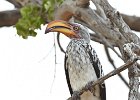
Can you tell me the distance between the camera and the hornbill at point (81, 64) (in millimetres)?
2227

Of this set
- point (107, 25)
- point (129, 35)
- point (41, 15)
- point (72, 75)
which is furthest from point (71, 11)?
point (129, 35)

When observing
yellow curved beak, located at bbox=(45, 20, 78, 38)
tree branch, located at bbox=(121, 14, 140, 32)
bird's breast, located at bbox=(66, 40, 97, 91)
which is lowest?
bird's breast, located at bbox=(66, 40, 97, 91)

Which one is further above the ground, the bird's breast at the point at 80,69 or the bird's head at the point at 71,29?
the bird's head at the point at 71,29

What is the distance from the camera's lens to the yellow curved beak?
1.95m

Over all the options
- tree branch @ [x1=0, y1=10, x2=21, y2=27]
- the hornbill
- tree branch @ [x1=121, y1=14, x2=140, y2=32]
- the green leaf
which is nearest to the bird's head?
the hornbill

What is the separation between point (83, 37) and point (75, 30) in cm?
7

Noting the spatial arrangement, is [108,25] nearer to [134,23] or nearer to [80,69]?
[80,69]

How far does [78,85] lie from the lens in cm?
223

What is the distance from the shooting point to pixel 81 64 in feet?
7.32

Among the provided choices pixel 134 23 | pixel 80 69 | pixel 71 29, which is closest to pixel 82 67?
pixel 80 69

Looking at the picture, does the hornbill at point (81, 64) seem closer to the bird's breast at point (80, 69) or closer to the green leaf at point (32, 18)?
the bird's breast at point (80, 69)

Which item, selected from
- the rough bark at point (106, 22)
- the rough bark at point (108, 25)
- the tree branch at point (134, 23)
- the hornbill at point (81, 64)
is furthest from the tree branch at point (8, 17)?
the hornbill at point (81, 64)

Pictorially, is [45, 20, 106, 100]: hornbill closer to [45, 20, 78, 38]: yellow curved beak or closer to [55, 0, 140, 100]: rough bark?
[45, 20, 78, 38]: yellow curved beak

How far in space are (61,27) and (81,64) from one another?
26 centimetres
